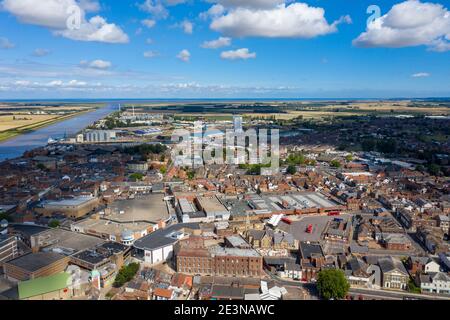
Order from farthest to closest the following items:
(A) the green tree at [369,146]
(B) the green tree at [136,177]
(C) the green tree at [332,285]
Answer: (A) the green tree at [369,146], (B) the green tree at [136,177], (C) the green tree at [332,285]

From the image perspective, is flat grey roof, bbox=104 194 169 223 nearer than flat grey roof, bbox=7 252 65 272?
No

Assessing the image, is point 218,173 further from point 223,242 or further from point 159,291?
point 159,291

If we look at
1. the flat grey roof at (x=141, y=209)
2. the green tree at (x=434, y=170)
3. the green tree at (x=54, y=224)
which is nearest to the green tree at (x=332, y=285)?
the flat grey roof at (x=141, y=209)

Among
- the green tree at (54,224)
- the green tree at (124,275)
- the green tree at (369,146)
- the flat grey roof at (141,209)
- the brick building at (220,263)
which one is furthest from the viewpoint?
the green tree at (369,146)

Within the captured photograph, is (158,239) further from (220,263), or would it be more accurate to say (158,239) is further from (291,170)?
(291,170)

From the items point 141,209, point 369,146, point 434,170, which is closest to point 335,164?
point 434,170

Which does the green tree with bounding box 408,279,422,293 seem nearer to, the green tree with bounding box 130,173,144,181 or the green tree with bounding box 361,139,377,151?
the green tree with bounding box 130,173,144,181

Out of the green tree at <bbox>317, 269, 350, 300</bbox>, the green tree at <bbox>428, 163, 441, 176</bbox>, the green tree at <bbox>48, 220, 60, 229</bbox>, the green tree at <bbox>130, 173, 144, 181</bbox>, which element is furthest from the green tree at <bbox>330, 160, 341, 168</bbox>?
the green tree at <bbox>48, 220, 60, 229</bbox>

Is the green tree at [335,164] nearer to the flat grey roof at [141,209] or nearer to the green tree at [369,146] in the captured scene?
the green tree at [369,146]
